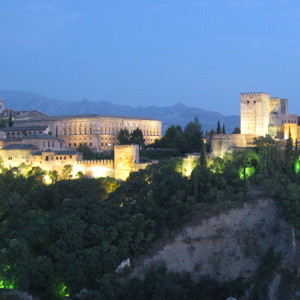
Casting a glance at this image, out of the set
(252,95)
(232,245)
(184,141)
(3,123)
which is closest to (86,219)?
(232,245)

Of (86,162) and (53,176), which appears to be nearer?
(53,176)

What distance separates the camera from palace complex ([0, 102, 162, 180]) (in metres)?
49.4

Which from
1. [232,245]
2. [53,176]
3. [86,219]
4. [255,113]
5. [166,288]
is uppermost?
[255,113]

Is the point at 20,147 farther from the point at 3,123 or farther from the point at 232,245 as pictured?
the point at 232,245

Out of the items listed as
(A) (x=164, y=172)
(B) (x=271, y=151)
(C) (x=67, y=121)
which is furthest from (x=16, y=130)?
(B) (x=271, y=151)

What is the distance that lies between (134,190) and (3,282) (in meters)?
13.1

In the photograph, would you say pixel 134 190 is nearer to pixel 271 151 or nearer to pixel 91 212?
pixel 91 212

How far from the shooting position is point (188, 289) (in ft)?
116

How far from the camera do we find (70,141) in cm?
6606

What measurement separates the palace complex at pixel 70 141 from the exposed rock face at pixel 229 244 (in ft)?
36.1

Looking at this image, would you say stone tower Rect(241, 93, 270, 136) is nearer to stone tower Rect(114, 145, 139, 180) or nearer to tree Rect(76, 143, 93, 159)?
stone tower Rect(114, 145, 139, 180)

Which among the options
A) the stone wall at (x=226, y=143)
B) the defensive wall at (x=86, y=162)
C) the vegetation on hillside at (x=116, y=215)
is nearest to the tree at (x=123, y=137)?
the defensive wall at (x=86, y=162)

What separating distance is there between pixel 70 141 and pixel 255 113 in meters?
23.1

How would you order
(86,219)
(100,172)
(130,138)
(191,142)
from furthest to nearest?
(130,138) → (191,142) → (100,172) → (86,219)
